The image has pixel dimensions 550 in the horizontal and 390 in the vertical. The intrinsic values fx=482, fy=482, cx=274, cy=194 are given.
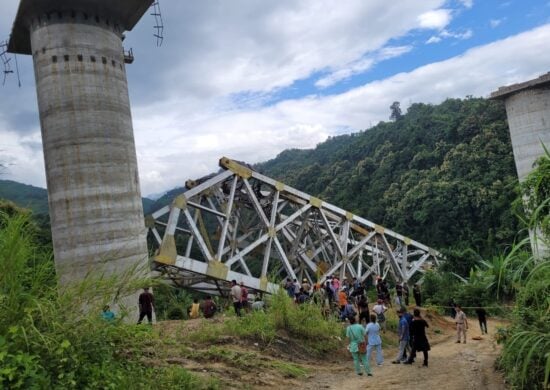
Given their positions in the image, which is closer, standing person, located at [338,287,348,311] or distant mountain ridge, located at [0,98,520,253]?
standing person, located at [338,287,348,311]

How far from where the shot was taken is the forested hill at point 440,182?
33.4 m

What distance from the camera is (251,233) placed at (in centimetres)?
2039

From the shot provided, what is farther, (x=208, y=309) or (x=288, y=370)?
(x=208, y=309)

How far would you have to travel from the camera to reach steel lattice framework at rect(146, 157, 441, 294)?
1611 centimetres

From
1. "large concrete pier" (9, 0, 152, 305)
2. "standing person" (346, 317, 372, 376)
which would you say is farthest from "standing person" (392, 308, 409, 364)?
"large concrete pier" (9, 0, 152, 305)

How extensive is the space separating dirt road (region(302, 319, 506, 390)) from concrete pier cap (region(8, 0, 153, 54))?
12.3m

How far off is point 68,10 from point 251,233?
35.0 feet

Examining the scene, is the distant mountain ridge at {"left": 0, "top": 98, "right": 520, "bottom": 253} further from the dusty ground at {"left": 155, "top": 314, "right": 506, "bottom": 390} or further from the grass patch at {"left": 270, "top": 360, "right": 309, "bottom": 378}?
the grass patch at {"left": 270, "top": 360, "right": 309, "bottom": 378}

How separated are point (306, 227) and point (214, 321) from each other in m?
10.5

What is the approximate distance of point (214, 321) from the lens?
36.9 ft

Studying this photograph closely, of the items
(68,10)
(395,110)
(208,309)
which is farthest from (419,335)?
(395,110)

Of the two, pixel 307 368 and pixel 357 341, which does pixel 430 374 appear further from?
pixel 307 368

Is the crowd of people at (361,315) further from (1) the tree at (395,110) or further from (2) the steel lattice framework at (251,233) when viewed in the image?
(1) the tree at (395,110)

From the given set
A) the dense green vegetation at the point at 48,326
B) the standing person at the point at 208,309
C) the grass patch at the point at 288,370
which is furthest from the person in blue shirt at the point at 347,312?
the dense green vegetation at the point at 48,326
